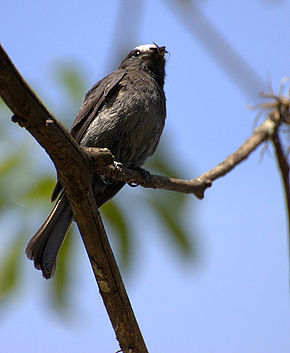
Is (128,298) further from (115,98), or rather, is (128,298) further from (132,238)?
(115,98)

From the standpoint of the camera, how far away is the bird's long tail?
111 inches

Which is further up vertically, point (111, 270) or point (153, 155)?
point (153, 155)

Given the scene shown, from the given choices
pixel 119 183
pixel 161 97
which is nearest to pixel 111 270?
pixel 119 183

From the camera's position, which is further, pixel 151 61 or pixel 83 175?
pixel 151 61

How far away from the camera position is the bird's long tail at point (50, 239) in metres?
2.81

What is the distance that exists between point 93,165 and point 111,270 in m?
0.47

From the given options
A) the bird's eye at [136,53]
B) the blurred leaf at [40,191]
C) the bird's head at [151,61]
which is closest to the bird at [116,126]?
the blurred leaf at [40,191]

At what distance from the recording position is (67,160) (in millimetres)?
2096

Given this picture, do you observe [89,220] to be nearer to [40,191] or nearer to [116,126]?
[40,191]

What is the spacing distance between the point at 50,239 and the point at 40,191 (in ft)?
0.95

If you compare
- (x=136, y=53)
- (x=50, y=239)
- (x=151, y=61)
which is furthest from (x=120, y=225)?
(x=136, y=53)

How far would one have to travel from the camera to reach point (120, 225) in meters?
2.98

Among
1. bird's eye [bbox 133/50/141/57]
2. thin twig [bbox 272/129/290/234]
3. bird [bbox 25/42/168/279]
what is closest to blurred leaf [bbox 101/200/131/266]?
bird [bbox 25/42/168/279]

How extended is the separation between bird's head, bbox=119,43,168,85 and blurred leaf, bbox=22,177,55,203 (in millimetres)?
1312
